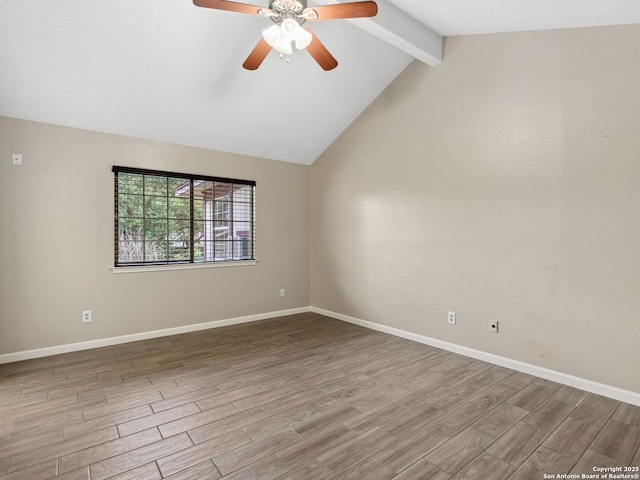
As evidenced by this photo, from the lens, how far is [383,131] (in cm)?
429

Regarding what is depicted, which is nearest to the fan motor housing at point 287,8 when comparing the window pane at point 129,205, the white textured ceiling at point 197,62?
the white textured ceiling at point 197,62

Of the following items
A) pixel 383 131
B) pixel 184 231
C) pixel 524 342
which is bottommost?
pixel 524 342

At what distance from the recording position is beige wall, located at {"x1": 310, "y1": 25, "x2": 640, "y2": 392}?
2590 mm

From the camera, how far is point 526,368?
3057 mm

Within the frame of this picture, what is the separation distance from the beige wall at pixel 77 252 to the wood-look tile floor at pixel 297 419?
42cm

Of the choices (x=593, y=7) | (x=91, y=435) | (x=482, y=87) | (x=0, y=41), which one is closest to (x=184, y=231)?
(x=0, y=41)

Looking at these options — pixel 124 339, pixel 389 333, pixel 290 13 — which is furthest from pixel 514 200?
pixel 124 339

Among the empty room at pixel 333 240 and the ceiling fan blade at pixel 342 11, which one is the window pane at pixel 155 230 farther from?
the ceiling fan blade at pixel 342 11

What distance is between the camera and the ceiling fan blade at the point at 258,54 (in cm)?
242

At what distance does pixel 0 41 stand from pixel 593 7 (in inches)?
170

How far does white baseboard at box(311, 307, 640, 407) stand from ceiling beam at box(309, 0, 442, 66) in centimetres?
295

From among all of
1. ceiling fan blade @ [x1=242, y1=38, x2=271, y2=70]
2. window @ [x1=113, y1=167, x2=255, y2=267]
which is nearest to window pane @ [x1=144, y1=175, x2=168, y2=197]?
window @ [x1=113, y1=167, x2=255, y2=267]

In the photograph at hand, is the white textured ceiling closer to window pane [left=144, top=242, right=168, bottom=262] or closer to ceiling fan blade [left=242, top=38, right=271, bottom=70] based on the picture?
ceiling fan blade [left=242, top=38, right=271, bottom=70]

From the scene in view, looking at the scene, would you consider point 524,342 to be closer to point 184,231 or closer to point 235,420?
point 235,420
